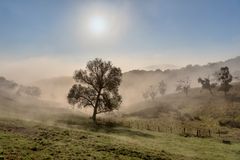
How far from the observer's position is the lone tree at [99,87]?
8256 centimetres

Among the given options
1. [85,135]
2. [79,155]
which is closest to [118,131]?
[85,135]

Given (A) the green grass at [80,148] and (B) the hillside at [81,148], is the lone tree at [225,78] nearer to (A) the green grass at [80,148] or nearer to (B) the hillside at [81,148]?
(A) the green grass at [80,148]

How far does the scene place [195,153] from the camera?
48.9 m

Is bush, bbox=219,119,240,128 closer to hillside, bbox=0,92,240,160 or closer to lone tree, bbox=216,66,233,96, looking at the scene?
hillside, bbox=0,92,240,160

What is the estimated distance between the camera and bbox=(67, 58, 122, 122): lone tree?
3250 inches

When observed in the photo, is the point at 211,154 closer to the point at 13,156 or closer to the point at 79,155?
the point at 79,155

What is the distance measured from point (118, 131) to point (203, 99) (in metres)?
125

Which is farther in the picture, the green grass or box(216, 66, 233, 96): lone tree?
box(216, 66, 233, 96): lone tree

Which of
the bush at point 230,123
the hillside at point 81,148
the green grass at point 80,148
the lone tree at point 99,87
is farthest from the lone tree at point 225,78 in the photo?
the hillside at point 81,148

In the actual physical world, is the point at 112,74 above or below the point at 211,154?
above

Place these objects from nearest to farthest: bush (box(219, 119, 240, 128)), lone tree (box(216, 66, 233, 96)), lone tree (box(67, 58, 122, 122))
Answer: lone tree (box(67, 58, 122, 122)) → bush (box(219, 119, 240, 128)) → lone tree (box(216, 66, 233, 96))

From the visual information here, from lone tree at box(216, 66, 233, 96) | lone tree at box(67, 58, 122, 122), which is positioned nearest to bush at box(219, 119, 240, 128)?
lone tree at box(67, 58, 122, 122)

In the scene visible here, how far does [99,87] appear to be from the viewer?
82.8m

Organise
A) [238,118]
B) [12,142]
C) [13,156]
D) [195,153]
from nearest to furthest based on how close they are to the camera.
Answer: [13,156] → [12,142] → [195,153] → [238,118]
